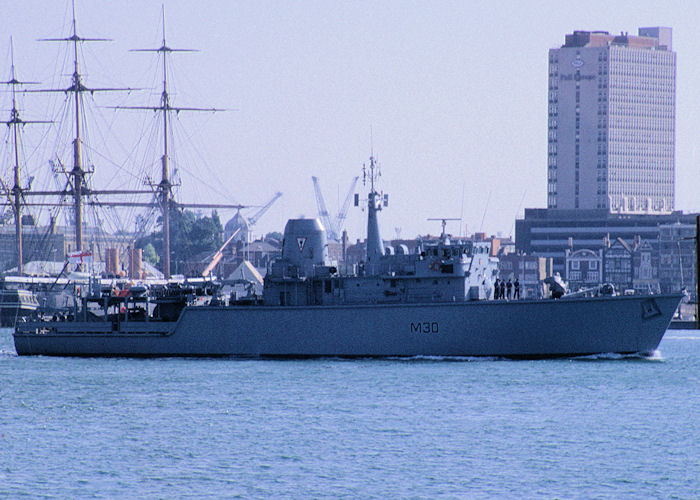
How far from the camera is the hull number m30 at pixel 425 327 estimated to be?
5794 cm

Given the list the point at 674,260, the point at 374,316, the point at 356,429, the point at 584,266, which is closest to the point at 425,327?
the point at 374,316

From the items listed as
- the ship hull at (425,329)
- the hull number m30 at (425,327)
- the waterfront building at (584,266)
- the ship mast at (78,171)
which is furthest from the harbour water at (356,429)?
the waterfront building at (584,266)

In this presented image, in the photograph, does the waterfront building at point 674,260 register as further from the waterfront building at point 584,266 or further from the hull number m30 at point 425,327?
the hull number m30 at point 425,327

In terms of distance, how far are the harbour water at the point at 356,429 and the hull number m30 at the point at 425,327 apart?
4.77 ft

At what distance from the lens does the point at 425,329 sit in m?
58.2

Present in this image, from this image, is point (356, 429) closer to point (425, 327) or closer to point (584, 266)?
point (425, 327)

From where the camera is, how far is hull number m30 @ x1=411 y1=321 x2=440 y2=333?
5794 cm

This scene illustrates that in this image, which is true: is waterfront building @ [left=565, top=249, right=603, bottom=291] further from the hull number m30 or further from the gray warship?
the hull number m30

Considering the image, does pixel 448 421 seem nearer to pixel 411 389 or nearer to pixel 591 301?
pixel 411 389

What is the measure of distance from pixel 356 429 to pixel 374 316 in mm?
17536

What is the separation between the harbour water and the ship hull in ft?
2.98

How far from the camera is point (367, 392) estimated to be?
49.5m

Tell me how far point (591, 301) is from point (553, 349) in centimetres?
290

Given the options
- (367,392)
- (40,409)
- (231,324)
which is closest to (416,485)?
(367,392)
